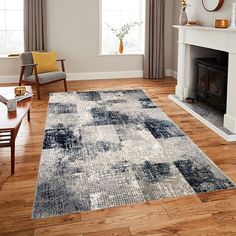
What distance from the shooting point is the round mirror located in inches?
168

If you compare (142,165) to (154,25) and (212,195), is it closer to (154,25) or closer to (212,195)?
(212,195)

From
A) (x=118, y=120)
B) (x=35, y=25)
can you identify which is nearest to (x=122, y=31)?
(x=35, y=25)

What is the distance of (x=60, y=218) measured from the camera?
2.22 m

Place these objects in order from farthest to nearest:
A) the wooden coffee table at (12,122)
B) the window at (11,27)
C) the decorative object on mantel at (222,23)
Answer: the window at (11,27) → the decorative object on mantel at (222,23) → the wooden coffee table at (12,122)

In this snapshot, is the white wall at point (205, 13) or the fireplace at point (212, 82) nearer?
the white wall at point (205, 13)

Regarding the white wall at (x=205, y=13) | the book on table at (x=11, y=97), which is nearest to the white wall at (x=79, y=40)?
the white wall at (x=205, y=13)

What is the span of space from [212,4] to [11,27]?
4.09 m

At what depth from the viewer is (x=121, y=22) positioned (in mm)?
7191

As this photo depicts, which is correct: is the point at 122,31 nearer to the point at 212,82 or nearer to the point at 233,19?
the point at 212,82

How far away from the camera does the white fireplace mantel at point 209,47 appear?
3.79 m

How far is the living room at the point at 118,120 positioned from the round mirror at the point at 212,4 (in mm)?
26

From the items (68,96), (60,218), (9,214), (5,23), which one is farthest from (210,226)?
(5,23)

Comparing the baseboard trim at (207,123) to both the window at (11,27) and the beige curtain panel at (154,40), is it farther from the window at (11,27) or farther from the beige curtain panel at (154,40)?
the window at (11,27)

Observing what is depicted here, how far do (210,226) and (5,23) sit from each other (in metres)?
5.95
